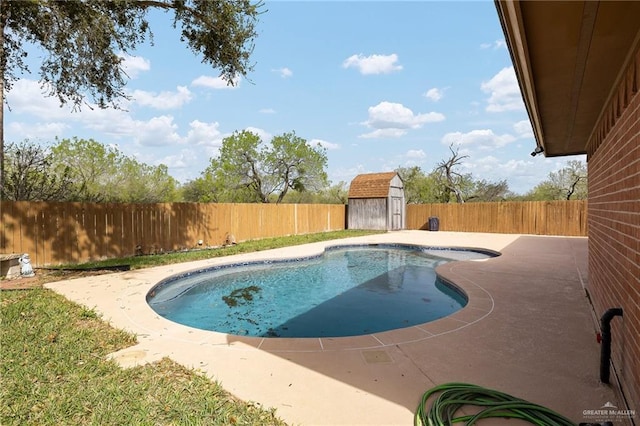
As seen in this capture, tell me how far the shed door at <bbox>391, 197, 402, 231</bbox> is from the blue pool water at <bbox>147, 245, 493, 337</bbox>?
987 centimetres

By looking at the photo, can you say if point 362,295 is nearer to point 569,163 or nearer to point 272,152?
point 272,152

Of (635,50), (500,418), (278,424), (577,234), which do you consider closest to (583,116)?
(635,50)

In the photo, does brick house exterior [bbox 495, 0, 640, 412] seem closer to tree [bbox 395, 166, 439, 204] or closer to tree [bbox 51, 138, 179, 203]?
tree [bbox 51, 138, 179, 203]

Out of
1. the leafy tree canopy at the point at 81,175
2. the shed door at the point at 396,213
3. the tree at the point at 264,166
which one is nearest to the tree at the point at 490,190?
the shed door at the point at 396,213

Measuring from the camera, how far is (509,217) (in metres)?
17.3

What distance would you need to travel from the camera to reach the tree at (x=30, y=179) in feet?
33.4

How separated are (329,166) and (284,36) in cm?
1879

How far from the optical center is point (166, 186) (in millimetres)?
26766

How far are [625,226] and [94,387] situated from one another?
4.23 meters

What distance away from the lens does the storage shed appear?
65.2ft

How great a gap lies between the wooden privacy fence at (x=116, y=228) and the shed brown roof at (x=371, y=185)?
729 cm

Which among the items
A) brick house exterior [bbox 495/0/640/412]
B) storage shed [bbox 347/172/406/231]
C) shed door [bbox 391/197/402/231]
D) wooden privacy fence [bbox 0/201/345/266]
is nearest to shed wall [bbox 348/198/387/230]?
storage shed [bbox 347/172/406/231]

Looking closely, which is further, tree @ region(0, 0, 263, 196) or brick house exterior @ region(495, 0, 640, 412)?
tree @ region(0, 0, 263, 196)

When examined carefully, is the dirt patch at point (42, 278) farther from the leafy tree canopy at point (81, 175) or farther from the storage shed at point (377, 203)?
the storage shed at point (377, 203)
